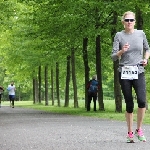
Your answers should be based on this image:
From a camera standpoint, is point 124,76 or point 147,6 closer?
point 124,76

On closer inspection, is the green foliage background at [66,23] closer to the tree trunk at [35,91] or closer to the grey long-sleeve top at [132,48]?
the grey long-sleeve top at [132,48]

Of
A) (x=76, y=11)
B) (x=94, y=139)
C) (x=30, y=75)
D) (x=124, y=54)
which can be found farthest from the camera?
(x=30, y=75)

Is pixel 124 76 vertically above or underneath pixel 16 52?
underneath

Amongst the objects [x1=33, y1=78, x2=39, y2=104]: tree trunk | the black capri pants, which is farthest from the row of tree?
[x1=33, y1=78, x2=39, y2=104]: tree trunk

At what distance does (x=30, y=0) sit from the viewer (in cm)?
2359

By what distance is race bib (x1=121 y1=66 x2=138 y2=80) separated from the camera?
310 inches

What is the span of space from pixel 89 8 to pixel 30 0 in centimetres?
331

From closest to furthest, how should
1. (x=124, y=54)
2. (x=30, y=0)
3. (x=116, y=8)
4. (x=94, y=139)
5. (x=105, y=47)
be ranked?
(x=124, y=54) < (x=94, y=139) < (x=116, y=8) < (x=30, y=0) < (x=105, y=47)

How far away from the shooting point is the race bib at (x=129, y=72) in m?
7.87

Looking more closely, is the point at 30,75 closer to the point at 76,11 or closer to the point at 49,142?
the point at 76,11

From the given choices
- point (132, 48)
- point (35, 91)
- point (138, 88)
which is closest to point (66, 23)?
point (132, 48)

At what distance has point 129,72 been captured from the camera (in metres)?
7.89

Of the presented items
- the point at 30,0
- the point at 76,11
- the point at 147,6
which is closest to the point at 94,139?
the point at 147,6

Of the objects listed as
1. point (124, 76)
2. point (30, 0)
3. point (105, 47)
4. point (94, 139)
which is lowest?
point (94, 139)
